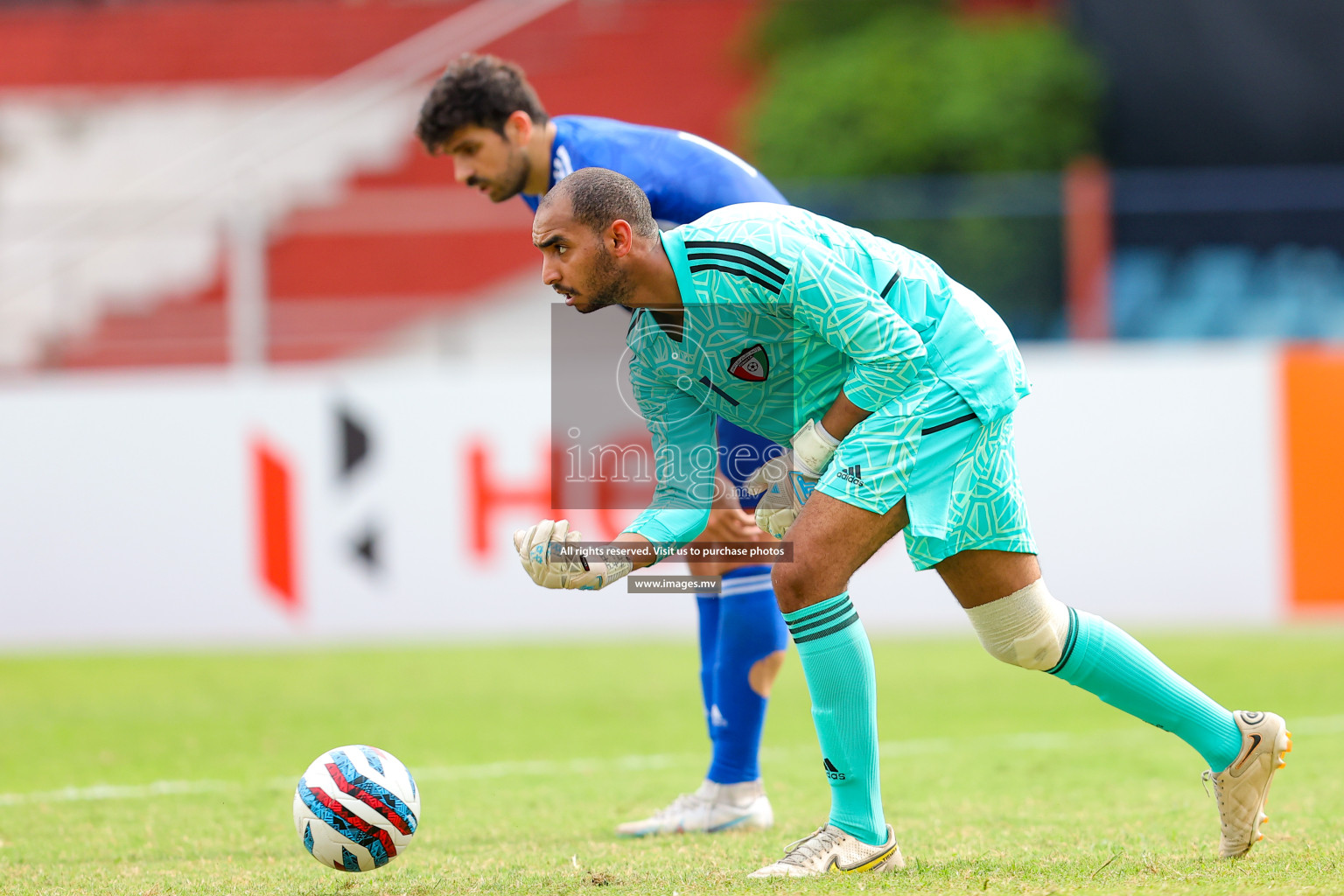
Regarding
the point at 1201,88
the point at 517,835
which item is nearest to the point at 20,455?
the point at 517,835

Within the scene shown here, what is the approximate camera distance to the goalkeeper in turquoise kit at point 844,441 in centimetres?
375

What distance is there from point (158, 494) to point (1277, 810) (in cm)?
747

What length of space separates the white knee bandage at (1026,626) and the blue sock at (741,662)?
1024 millimetres

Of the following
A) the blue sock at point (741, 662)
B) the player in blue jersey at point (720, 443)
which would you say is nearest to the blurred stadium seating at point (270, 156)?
the player in blue jersey at point (720, 443)

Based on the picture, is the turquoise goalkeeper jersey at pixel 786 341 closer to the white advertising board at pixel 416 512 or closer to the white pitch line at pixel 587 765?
the white pitch line at pixel 587 765

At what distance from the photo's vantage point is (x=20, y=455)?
33.2ft

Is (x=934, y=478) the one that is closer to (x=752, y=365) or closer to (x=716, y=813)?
(x=752, y=365)

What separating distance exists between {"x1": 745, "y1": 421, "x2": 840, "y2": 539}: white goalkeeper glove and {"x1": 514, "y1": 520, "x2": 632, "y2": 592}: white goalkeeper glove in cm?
46

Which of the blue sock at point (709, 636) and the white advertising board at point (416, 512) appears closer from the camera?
the blue sock at point (709, 636)

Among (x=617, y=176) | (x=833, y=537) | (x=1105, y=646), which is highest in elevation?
(x=617, y=176)

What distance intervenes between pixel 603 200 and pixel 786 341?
1.89 feet

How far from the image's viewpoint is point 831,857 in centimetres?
386

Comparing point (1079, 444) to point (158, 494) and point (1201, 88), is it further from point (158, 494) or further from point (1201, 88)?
point (1201, 88)

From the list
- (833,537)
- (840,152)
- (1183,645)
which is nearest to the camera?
(833,537)
